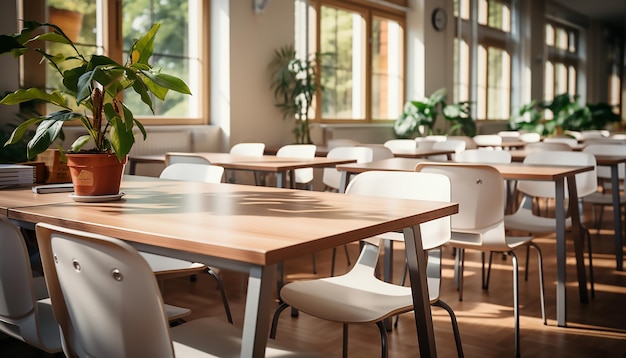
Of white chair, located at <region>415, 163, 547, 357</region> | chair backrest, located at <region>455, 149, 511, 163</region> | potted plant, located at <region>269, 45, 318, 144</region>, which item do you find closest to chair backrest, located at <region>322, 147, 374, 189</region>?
chair backrest, located at <region>455, 149, 511, 163</region>

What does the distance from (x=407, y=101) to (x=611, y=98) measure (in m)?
12.1

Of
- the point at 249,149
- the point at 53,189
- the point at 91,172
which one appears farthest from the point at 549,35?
the point at 91,172

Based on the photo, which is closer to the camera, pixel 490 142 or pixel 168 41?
pixel 168 41

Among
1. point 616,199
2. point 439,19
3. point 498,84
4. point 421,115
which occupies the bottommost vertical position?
point 616,199

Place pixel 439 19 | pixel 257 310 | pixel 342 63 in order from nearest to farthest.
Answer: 1. pixel 257 310
2. pixel 342 63
3. pixel 439 19

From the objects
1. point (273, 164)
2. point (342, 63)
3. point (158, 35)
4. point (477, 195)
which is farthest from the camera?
point (342, 63)

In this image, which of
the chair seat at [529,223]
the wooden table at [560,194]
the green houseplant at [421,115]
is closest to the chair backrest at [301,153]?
the wooden table at [560,194]

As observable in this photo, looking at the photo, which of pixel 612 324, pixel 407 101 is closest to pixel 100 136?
pixel 612 324

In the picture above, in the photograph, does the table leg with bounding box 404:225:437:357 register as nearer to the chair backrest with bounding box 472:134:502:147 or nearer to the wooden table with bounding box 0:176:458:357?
the wooden table with bounding box 0:176:458:357

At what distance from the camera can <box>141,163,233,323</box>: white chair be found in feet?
8.28

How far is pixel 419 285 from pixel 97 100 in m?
1.19

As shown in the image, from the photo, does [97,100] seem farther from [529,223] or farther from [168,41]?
[168,41]

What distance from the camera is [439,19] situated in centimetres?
1007

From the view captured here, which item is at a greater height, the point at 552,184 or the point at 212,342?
the point at 552,184
